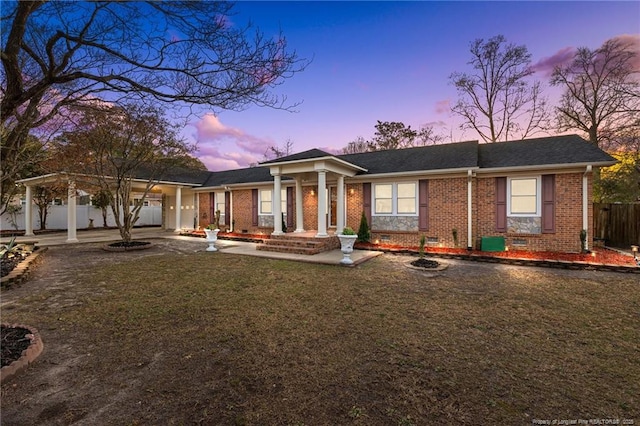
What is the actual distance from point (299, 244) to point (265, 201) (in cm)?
582

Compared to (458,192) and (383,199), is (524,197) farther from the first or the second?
(383,199)

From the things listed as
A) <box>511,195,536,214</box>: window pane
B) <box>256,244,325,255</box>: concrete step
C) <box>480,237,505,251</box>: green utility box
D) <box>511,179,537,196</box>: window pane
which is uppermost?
<box>511,179,537,196</box>: window pane

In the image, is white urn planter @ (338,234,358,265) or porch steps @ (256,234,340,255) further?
porch steps @ (256,234,340,255)

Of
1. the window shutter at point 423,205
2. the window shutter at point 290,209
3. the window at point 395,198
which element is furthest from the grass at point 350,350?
the window shutter at point 290,209

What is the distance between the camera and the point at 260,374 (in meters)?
2.75

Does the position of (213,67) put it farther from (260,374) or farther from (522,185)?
(522,185)

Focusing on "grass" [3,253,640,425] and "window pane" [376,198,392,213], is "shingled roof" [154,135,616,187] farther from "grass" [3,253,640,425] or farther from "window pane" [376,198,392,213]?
"grass" [3,253,640,425]

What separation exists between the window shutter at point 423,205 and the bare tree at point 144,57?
903cm

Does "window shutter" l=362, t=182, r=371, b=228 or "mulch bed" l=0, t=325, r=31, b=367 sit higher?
"window shutter" l=362, t=182, r=371, b=228

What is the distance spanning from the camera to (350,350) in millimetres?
3256

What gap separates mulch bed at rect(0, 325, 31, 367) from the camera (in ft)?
9.41

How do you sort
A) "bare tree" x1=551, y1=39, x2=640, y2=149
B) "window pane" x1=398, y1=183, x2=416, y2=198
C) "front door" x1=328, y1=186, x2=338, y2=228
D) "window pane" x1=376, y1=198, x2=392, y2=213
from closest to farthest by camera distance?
1. "window pane" x1=398, y1=183, x2=416, y2=198
2. "window pane" x1=376, y1=198, x2=392, y2=213
3. "front door" x1=328, y1=186, x2=338, y2=228
4. "bare tree" x1=551, y1=39, x2=640, y2=149

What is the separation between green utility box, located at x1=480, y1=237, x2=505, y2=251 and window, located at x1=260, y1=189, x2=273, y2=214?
10.2m

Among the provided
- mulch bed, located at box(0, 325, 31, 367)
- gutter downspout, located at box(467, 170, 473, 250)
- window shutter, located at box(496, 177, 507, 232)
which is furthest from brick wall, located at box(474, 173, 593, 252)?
mulch bed, located at box(0, 325, 31, 367)
